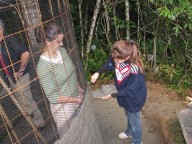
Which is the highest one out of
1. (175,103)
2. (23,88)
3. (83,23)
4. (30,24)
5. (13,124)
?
(30,24)

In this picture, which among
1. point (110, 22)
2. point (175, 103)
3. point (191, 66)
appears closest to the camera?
point (175, 103)

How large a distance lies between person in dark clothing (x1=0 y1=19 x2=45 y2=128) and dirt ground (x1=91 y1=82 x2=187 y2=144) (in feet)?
7.27

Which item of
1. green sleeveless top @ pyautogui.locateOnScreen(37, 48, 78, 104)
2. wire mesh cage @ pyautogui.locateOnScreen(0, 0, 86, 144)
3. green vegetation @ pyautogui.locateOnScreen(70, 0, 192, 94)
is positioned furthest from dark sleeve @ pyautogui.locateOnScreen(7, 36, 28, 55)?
green vegetation @ pyautogui.locateOnScreen(70, 0, 192, 94)

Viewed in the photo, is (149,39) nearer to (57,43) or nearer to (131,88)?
(131,88)

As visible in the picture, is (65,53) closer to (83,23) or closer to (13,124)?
(13,124)

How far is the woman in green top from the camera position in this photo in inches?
114

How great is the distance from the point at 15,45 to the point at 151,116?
10.6 ft

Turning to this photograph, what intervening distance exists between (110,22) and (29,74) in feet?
14.2

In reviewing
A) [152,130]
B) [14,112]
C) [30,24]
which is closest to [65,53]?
[30,24]

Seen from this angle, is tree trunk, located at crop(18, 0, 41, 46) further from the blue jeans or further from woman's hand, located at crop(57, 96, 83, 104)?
the blue jeans

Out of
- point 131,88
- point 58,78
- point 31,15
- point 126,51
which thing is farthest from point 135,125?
point 31,15

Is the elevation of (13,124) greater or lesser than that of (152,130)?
greater

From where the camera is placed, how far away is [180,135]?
A: 4.64m

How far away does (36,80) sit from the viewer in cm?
284
